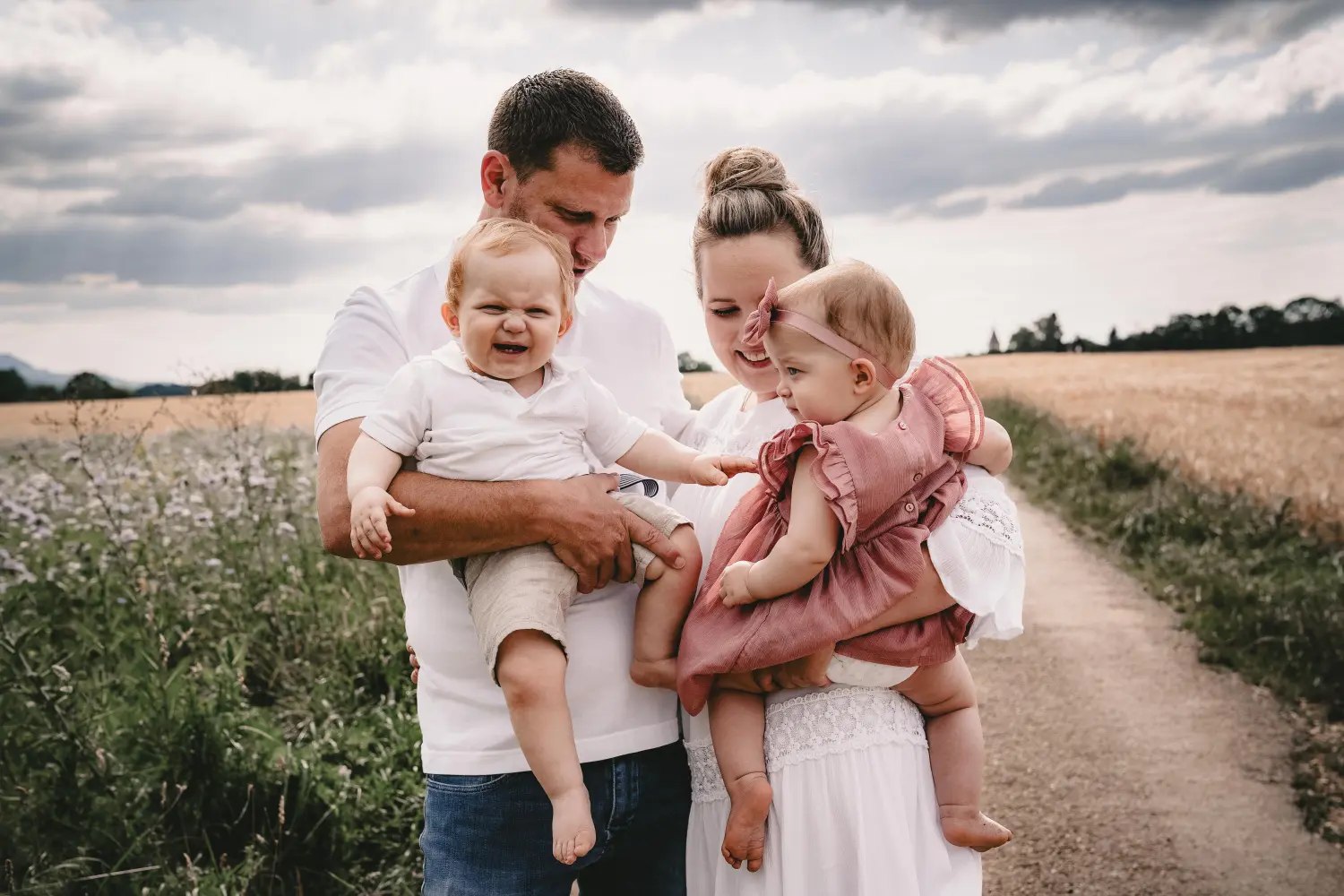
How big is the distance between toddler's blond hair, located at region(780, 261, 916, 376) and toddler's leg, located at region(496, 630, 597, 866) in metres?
0.96

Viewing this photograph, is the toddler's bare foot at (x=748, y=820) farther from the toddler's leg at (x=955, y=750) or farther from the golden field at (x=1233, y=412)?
the golden field at (x=1233, y=412)

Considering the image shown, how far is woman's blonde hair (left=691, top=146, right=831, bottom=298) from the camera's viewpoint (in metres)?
2.62

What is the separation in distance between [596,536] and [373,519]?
487 mm

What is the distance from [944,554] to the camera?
2.11 m

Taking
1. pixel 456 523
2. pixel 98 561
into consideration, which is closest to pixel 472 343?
pixel 456 523

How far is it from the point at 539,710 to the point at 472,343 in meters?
0.85

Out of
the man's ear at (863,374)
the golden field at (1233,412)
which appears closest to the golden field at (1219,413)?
the golden field at (1233,412)

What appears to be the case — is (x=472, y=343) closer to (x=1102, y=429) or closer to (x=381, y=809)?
(x=381, y=809)

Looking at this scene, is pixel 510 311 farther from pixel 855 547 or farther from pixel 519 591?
pixel 855 547

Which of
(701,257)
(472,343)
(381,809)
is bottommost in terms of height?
(381,809)

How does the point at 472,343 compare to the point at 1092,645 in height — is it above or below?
above

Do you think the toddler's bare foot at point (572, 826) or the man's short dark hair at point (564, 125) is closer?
the toddler's bare foot at point (572, 826)

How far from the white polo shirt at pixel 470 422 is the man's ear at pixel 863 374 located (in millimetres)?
669

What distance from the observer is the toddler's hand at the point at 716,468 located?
7.79ft
